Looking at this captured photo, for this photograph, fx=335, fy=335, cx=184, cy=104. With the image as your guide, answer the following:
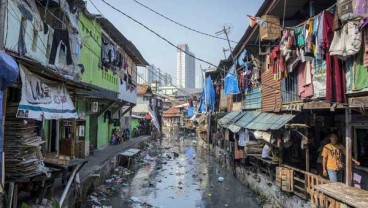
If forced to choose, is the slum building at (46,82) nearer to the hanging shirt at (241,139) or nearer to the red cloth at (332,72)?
the red cloth at (332,72)

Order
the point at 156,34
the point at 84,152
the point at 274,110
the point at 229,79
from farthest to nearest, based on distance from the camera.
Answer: the point at 229,79, the point at 84,152, the point at 274,110, the point at 156,34

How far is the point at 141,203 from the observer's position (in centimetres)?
1338

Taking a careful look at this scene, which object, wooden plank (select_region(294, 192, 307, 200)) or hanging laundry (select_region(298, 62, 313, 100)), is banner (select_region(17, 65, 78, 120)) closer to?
hanging laundry (select_region(298, 62, 313, 100))

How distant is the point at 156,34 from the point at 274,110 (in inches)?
224

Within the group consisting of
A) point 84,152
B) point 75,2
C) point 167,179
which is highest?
point 75,2

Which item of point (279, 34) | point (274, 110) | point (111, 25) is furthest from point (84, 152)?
point (279, 34)

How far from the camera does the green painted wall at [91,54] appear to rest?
1695cm

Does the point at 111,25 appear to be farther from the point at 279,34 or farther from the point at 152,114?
the point at 152,114

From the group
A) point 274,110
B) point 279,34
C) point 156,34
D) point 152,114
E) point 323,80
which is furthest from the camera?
point 152,114

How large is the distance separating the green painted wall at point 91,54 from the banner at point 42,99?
20.5 feet

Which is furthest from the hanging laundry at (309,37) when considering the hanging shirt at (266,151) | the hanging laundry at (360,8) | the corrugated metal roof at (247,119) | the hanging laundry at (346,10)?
the corrugated metal roof at (247,119)

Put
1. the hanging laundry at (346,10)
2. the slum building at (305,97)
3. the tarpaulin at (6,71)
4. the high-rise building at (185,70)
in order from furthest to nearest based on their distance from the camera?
the high-rise building at (185,70) → the slum building at (305,97) → the hanging laundry at (346,10) → the tarpaulin at (6,71)

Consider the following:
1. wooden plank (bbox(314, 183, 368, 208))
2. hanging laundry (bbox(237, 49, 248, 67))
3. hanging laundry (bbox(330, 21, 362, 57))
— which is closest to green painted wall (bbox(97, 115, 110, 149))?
hanging laundry (bbox(237, 49, 248, 67))

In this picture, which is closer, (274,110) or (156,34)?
(156,34)
